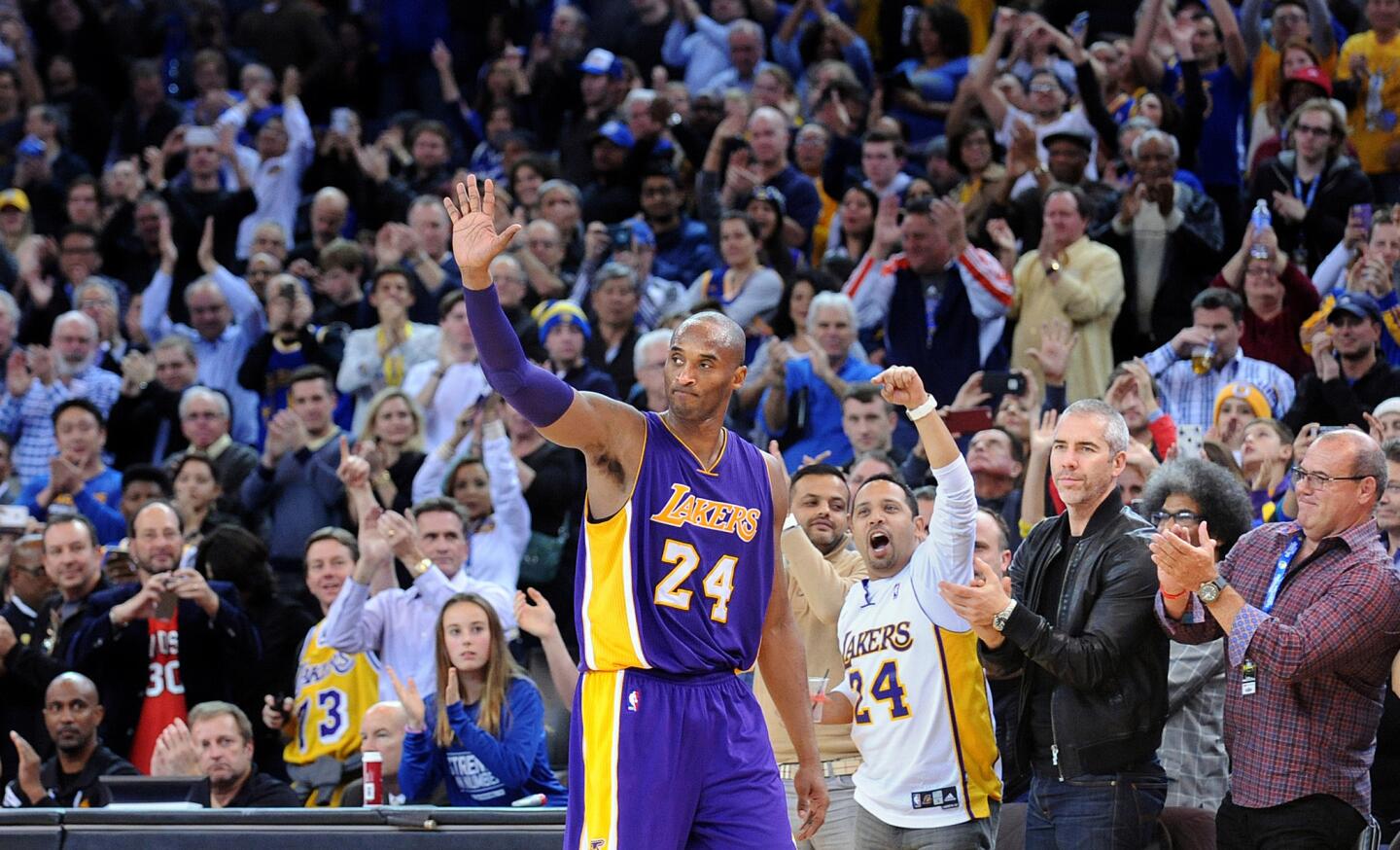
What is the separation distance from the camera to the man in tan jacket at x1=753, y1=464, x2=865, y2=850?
7375mm

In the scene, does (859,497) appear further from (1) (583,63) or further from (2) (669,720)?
(1) (583,63)

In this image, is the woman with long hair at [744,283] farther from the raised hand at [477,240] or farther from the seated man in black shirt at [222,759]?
the raised hand at [477,240]

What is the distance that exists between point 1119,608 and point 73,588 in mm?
6591

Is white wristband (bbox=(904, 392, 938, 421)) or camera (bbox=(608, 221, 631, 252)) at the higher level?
camera (bbox=(608, 221, 631, 252))

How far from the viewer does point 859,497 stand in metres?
7.44

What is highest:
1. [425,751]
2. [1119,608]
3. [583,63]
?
[583,63]

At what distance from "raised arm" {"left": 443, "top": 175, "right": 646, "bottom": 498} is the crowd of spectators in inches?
51.5

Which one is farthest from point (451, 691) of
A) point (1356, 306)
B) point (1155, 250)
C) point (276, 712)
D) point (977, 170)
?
point (977, 170)

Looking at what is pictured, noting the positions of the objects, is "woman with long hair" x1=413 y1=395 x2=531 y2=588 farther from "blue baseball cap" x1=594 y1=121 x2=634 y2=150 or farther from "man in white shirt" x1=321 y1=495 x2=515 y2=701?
"blue baseball cap" x1=594 y1=121 x2=634 y2=150

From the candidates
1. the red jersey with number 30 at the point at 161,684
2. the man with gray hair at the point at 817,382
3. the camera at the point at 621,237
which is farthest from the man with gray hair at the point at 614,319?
the red jersey with number 30 at the point at 161,684

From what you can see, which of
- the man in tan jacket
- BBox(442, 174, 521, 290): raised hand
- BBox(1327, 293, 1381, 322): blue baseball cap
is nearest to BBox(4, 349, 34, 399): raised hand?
the man in tan jacket

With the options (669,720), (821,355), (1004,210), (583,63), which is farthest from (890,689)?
(583,63)

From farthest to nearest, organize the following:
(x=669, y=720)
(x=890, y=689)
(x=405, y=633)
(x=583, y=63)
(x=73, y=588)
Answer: (x=583, y=63) → (x=73, y=588) → (x=405, y=633) → (x=890, y=689) → (x=669, y=720)

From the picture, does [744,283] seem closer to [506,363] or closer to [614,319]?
[614,319]
